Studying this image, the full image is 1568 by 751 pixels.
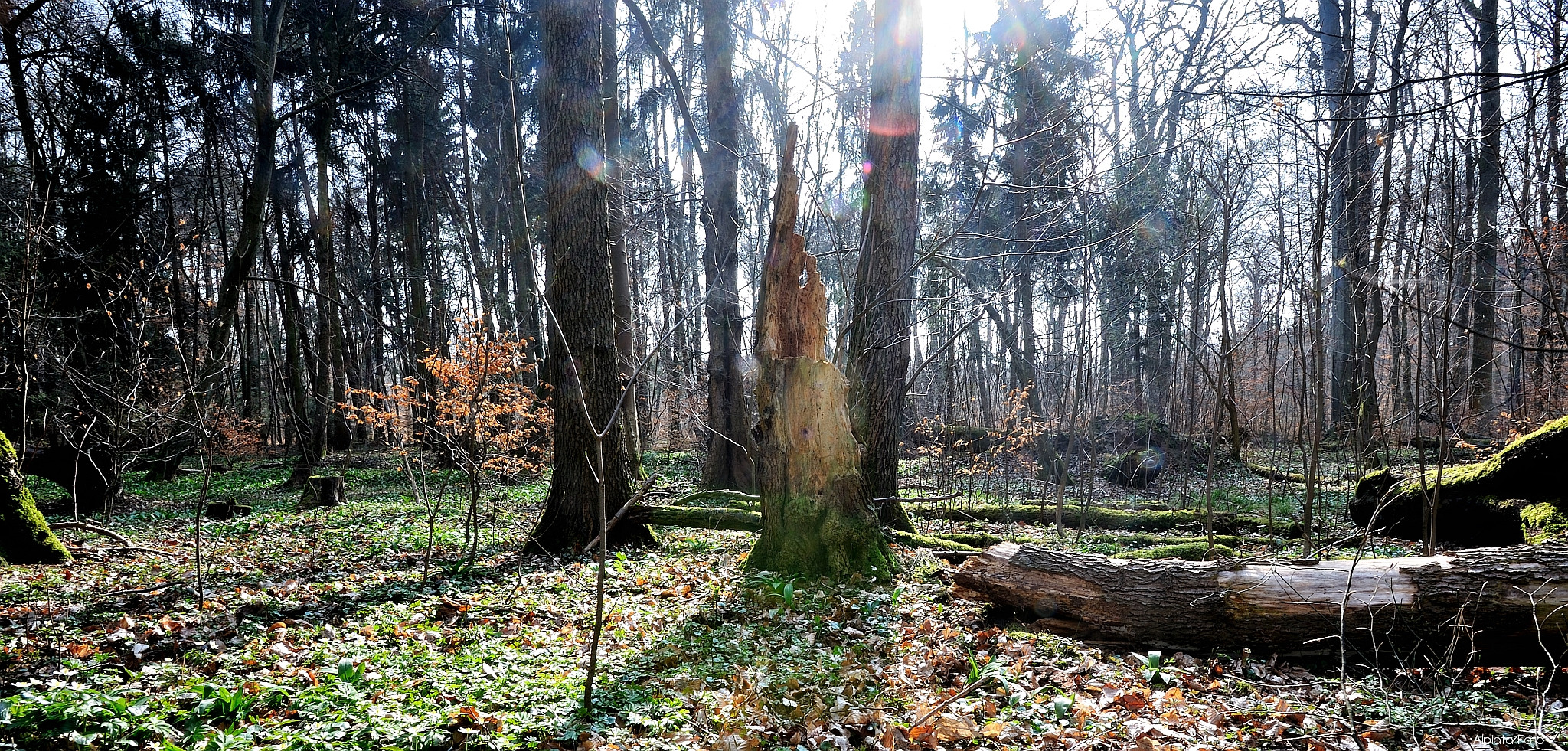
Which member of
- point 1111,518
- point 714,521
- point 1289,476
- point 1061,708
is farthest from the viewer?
point 1289,476

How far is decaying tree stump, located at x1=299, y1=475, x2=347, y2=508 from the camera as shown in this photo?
1025cm

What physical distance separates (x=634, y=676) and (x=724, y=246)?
389 inches

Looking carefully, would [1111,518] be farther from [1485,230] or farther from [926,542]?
[1485,230]

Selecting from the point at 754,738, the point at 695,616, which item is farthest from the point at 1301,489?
the point at 754,738

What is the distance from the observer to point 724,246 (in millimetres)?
12617

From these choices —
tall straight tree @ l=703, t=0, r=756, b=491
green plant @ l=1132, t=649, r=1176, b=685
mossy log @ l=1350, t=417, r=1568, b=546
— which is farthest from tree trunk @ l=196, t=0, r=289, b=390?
mossy log @ l=1350, t=417, r=1568, b=546

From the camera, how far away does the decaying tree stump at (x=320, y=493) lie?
1025cm

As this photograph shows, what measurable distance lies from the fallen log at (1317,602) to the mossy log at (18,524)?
7.30 m

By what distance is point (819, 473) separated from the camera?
531 centimetres

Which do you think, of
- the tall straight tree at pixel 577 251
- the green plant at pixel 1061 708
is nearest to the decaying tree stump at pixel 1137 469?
the tall straight tree at pixel 577 251

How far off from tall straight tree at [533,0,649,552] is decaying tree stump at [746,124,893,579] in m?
1.82

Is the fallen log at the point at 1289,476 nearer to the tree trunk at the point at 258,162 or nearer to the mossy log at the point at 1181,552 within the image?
the mossy log at the point at 1181,552

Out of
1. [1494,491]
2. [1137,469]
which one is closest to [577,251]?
[1494,491]

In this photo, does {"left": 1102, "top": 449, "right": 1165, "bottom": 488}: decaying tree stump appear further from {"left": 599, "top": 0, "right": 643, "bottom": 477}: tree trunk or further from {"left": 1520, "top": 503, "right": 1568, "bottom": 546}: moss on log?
{"left": 599, "top": 0, "right": 643, "bottom": 477}: tree trunk
